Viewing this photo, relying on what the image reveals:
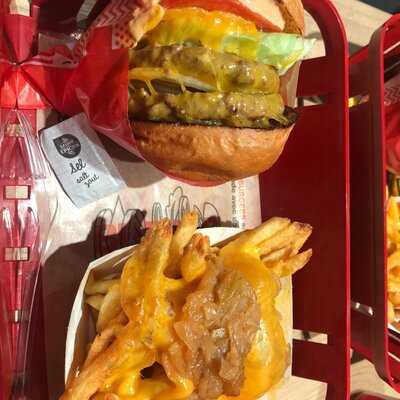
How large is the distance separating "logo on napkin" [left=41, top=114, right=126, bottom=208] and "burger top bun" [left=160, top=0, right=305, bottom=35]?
37cm

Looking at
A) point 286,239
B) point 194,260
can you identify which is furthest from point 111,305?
point 286,239

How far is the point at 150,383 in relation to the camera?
38.9 inches

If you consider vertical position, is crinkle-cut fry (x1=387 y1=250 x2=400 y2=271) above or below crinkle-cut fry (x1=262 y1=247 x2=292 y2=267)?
below

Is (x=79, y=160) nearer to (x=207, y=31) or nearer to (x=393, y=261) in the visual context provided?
(x=207, y=31)

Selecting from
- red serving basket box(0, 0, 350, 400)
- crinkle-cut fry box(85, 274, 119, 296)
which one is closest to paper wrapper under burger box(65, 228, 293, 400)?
crinkle-cut fry box(85, 274, 119, 296)

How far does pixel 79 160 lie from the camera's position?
118cm

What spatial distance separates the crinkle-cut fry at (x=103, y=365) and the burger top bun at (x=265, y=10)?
62 centimetres

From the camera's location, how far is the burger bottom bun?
1.02m

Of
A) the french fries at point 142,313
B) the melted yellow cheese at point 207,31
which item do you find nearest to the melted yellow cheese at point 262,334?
the french fries at point 142,313

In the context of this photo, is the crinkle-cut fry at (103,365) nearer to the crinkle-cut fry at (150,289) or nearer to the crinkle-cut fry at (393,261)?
the crinkle-cut fry at (150,289)

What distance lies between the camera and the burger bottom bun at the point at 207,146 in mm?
1021

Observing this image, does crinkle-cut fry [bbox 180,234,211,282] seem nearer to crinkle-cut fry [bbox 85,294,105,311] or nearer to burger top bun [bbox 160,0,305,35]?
crinkle-cut fry [bbox 85,294,105,311]

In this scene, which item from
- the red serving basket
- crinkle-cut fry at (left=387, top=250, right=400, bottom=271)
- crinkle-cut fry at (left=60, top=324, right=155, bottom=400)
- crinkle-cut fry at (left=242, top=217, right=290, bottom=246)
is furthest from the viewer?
crinkle-cut fry at (left=387, top=250, right=400, bottom=271)

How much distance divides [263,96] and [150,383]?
62 cm
